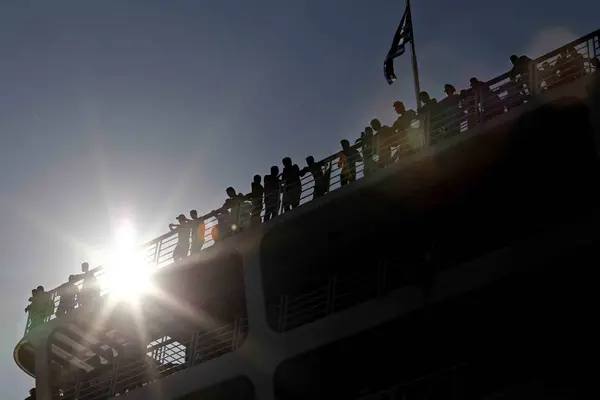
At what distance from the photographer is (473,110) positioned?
18656 mm

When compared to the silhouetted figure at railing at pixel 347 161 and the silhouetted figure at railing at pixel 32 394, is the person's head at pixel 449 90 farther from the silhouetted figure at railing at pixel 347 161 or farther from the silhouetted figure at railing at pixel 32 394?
A: the silhouetted figure at railing at pixel 32 394

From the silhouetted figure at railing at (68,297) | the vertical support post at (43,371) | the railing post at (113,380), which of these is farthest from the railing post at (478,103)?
the vertical support post at (43,371)

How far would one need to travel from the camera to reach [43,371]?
22.7 m

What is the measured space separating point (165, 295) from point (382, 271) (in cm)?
635

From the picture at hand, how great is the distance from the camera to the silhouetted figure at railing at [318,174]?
20.0 meters

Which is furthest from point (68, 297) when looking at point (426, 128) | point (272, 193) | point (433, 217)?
point (426, 128)

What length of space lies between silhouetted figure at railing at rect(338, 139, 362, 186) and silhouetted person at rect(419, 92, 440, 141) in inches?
67.9

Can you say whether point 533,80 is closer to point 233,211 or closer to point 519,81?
point 519,81

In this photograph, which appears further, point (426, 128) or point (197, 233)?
point (197, 233)

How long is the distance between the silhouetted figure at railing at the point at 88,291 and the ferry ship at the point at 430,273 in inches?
54.8

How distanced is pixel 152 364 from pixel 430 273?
7.40 metres

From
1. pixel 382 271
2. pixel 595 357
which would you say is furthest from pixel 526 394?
pixel 382 271

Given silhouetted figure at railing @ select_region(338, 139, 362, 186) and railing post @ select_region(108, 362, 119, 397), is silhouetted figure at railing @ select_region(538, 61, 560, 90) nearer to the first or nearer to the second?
silhouetted figure at railing @ select_region(338, 139, 362, 186)

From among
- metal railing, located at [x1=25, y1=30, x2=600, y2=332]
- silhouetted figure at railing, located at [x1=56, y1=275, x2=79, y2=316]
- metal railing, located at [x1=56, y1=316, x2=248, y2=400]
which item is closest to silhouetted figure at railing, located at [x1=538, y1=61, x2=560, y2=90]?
metal railing, located at [x1=25, y1=30, x2=600, y2=332]
